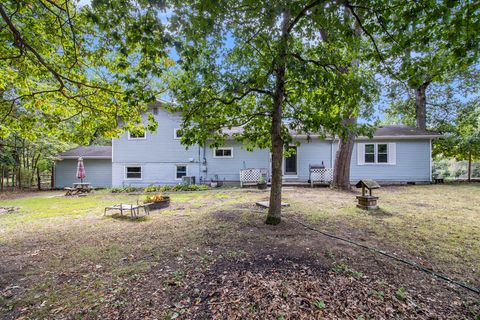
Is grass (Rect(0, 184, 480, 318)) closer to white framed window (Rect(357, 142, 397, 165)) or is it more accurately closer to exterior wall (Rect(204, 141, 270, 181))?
white framed window (Rect(357, 142, 397, 165))

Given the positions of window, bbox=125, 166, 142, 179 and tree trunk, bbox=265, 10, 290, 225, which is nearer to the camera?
tree trunk, bbox=265, 10, 290, 225

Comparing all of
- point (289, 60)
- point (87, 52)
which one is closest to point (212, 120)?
point (289, 60)

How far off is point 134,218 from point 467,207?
34.0 feet

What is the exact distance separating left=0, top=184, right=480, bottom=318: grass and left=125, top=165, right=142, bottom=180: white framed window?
7474 millimetres

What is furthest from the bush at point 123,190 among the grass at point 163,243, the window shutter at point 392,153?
the window shutter at point 392,153

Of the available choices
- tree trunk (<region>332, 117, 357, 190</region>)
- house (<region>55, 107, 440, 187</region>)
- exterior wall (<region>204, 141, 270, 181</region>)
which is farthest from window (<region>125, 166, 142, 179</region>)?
tree trunk (<region>332, 117, 357, 190</region>)

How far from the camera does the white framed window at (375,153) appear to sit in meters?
14.2

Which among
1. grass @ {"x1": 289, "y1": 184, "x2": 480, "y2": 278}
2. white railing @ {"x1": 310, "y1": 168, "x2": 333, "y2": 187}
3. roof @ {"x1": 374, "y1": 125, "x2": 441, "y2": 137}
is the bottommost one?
grass @ {"x1": 289, "y1": 184, "x2": 480, "y2": 278}

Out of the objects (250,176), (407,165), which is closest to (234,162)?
(250,176)

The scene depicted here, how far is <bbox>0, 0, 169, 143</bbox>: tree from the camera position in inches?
149

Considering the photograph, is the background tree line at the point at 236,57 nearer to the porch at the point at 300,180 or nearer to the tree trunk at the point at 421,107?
the porch at the point at 300,180

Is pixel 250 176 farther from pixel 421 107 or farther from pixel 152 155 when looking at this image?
pixel 421 107

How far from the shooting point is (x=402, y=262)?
3.60 metres

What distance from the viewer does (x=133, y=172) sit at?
15.2m
